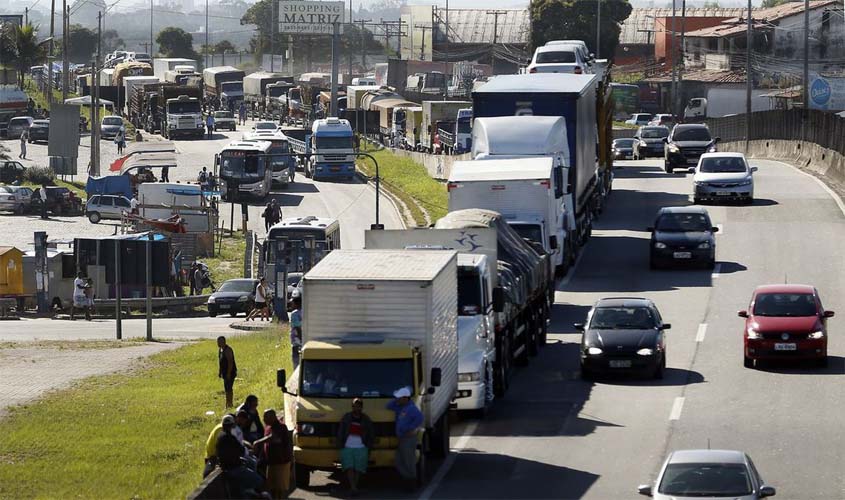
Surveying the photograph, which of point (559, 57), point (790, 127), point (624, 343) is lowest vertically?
point (624, 343)

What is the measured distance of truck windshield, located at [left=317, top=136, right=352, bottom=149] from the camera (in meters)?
87.4

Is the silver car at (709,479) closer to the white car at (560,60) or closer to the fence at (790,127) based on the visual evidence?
the white car at (560,60)

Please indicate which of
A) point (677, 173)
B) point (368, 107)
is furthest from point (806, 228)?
point (368, 107)

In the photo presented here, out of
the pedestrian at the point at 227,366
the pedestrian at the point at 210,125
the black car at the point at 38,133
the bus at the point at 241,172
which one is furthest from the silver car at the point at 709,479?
the black car at the point at 38,133

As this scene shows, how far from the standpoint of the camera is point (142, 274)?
43.7 metres

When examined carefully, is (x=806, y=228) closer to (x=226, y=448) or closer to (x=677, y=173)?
(x=677, y=173)

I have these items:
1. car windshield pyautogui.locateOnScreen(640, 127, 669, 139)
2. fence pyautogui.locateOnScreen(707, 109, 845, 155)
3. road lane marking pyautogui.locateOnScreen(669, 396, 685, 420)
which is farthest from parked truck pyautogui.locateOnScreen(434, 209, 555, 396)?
car windshield pyautogui.locateOnScreen(640, 127, 669, 139)

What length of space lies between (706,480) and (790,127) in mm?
55451

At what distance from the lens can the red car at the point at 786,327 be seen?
2858cm

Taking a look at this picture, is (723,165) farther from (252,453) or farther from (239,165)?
(252,453)

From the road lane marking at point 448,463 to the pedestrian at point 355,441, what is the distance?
0.91 meters

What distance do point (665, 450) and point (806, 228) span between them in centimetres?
2653

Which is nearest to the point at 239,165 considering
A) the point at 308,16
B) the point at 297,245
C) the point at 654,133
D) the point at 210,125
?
the point at 654,133

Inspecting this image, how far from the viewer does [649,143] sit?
7469 centimetres
